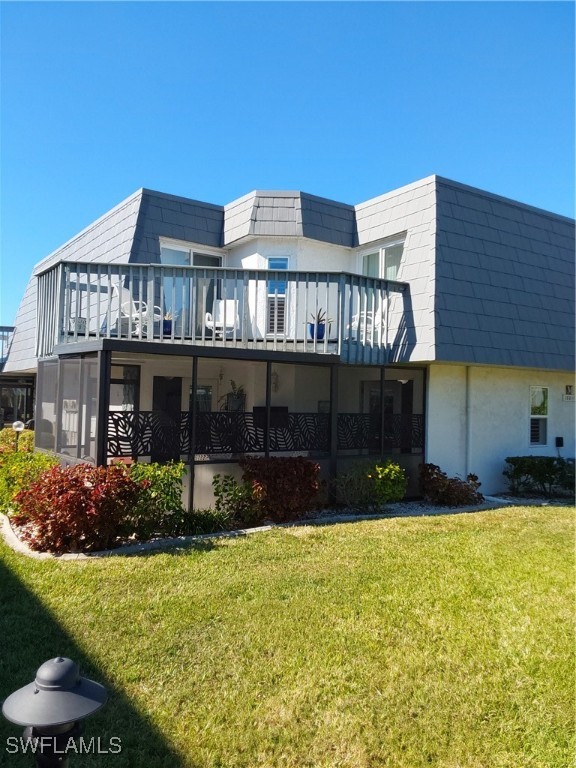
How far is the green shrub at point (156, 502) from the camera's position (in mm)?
7566

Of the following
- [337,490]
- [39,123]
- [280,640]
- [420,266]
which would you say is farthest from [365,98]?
[280,640]

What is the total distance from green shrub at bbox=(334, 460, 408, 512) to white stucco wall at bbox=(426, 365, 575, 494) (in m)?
1.85

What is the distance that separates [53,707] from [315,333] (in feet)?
28.6

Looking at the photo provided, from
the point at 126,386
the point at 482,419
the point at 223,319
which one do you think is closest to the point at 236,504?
the point at 223,319

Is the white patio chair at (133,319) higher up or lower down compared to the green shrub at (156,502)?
higher up

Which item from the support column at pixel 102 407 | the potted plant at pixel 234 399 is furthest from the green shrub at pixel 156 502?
the potted plant at pixel 234 399

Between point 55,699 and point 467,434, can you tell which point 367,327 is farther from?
point 55,699

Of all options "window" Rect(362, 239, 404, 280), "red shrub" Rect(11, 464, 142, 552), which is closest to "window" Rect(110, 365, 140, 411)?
"red shrub" Rect(11, 464, 142, 552)

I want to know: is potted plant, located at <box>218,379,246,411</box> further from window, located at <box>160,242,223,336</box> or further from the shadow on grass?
the shadow on grass

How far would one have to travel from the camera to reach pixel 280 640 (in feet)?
15.1

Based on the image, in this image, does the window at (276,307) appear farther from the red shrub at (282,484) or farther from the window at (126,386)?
the window at (126,386)

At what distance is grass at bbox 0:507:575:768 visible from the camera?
11.0 ft

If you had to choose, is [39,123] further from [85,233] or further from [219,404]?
[219,404]

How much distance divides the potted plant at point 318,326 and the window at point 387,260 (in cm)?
254
